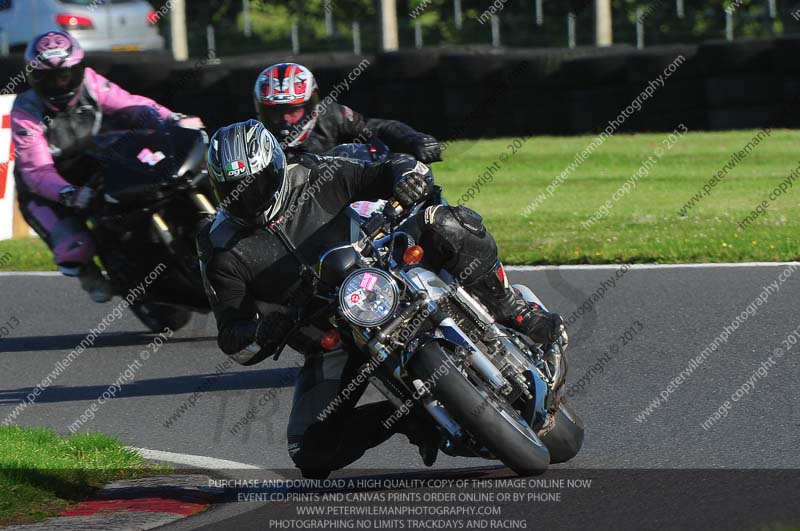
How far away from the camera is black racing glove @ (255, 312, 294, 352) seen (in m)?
5.18

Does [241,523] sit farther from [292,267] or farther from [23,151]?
[23,151]

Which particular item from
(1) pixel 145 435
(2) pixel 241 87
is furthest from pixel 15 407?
(2) pixel 241 87

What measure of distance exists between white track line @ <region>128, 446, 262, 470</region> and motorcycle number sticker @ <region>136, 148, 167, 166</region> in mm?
2377

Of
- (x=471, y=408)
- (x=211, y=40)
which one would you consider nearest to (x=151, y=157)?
(x=471, y=408)

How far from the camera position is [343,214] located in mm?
5836

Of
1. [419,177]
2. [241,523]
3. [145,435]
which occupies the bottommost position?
[145,435]

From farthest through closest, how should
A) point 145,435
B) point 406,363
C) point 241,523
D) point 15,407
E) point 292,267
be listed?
point 15,407 → point 145,435 → point 292,267 → point 241,523 → point 406,363

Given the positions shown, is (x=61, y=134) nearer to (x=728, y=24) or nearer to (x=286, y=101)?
(x=286, y=101)

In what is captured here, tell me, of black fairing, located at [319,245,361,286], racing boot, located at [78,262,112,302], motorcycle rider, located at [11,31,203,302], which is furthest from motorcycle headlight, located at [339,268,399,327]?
racing boot, located at [78,262,112,302]

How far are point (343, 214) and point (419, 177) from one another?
62 cm

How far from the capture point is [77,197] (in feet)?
28.7

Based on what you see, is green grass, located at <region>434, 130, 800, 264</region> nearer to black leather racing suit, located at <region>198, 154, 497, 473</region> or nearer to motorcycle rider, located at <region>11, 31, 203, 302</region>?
motorcycle rider, located at <region>11, 31, 203, 302</region>

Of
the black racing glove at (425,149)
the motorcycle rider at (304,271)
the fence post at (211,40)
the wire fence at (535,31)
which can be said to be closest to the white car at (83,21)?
the fence post at (211,40)

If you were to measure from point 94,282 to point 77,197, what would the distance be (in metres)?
0.82
